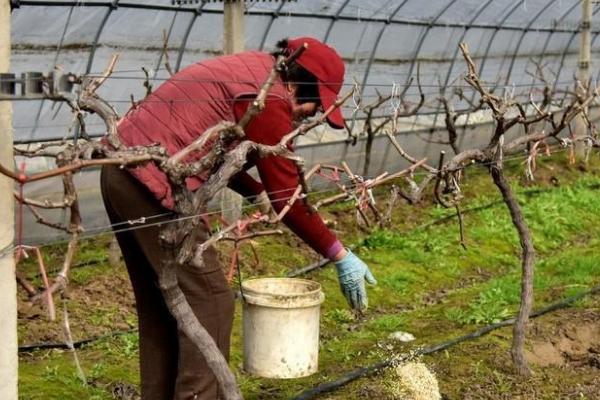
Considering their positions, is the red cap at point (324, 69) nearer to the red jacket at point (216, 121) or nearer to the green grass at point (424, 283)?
the red jacket at point (216, 121)

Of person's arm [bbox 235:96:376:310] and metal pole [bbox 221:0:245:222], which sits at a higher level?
metal pole [bbox 221:0:245:222]

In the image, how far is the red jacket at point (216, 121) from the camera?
3.25 meters

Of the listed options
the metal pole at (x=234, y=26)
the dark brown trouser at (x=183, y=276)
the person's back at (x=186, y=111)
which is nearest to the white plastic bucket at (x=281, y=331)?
the dark brown trouser at (x=183, y=276)

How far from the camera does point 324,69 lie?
3.36 meters

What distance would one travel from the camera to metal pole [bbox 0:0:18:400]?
2744mm

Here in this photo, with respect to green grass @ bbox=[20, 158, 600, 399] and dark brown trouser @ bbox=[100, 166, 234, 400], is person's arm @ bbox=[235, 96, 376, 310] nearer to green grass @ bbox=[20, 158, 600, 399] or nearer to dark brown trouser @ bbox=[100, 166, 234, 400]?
dark brown trouser @ bbox=[100, 166, 234, 400]

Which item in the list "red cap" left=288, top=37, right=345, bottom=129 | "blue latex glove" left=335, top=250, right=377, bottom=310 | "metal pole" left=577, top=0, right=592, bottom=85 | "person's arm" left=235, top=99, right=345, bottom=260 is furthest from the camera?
"metal pole" left=577, top=0, right=592, bottom=85

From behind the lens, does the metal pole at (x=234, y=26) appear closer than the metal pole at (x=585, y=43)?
Yes

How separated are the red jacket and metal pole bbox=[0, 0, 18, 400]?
552 mm

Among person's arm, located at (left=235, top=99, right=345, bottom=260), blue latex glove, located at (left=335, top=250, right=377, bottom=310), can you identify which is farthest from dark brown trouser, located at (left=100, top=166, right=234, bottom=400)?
blue latex glove, located at (left=335, top=250, right=377, bottom=310)

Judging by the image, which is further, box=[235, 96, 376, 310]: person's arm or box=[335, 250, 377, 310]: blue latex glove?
box=[335, 250, 377, 310]: blue latex glove

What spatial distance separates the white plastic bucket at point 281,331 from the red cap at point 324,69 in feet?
2.66

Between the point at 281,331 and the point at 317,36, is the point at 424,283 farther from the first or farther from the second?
the point at 317,36

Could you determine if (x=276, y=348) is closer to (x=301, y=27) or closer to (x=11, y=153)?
(x=11, y=153)
